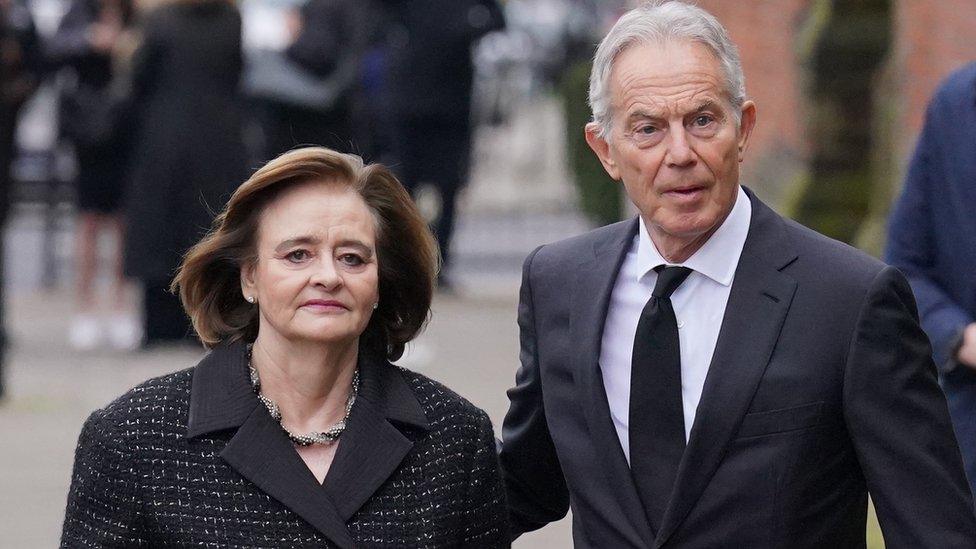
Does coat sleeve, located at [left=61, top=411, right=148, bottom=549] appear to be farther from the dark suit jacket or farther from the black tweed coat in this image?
the dark suit jacket

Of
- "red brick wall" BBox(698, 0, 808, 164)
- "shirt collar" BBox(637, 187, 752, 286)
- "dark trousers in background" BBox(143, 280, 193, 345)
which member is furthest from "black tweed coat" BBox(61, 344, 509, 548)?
"red brick wall" BBox(698, 0, 808, 164)

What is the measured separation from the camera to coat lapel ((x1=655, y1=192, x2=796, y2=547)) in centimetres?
359

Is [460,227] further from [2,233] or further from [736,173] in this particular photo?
[736,173]

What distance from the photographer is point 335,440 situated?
3.95 meters

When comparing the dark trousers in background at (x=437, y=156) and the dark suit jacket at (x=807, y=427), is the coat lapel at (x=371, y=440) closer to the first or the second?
the dark suit jacket at (x=807, y=427)

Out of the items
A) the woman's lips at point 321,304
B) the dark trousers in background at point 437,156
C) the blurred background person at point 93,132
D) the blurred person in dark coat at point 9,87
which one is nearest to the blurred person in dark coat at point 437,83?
the dark trousers in background at point 437,156

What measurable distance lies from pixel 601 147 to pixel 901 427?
747mm

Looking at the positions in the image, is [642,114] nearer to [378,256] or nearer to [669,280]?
[669,280]

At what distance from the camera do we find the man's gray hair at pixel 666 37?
3658 mm

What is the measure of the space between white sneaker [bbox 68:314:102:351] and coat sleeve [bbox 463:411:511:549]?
309 inches

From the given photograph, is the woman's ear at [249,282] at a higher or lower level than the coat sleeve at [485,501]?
higher

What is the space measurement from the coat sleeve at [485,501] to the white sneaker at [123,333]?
7546 mm

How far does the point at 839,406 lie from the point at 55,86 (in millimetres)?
10291

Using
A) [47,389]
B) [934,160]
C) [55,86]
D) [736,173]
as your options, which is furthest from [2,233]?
[736,173]
